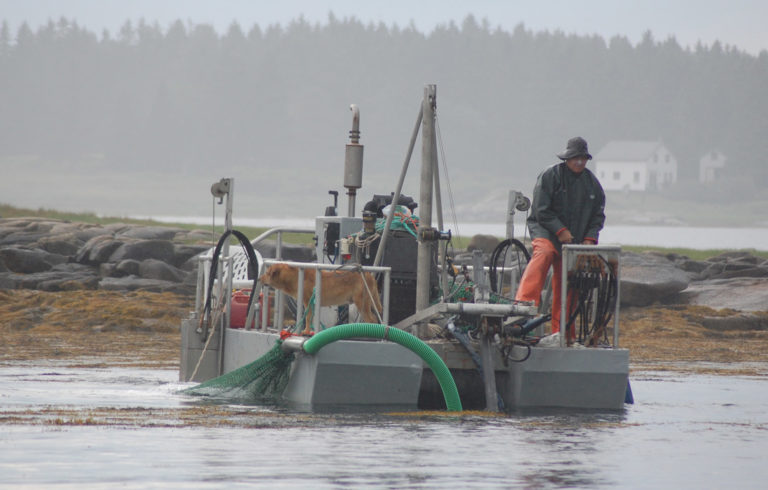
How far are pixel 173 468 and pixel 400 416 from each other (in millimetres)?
3597

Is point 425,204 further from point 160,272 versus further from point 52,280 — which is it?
point 160,272

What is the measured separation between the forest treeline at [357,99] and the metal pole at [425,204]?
14484 cm

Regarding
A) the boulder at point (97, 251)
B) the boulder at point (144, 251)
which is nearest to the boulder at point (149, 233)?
the boulder at point (97, 251)

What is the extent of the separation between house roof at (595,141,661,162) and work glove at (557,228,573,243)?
15657cm

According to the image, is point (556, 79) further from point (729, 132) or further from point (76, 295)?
point (76, 295)

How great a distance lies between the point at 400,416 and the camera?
42.6ft

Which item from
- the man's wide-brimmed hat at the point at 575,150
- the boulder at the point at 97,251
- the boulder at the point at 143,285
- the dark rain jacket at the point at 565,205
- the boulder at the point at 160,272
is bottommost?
the boulder at the point at 143,285

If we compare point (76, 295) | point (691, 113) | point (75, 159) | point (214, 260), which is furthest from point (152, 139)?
point (214, 260)

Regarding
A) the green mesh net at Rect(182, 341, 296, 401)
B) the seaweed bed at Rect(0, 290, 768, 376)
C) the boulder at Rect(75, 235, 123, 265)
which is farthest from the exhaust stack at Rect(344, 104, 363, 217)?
the boulder at Rect(75, 235, 123, 265)

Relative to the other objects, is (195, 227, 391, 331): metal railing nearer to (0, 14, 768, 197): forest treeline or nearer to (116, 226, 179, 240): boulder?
(116, 226, 179, 240): boulder

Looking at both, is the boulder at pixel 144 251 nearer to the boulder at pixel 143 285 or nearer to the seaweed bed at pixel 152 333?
the boulder at pixel 143 285

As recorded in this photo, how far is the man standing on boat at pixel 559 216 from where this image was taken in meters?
13.6

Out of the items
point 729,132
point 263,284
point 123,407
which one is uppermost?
point 729,132

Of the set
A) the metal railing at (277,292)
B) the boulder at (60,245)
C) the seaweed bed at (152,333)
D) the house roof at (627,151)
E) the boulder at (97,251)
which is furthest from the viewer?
the house roof at (627,151)
